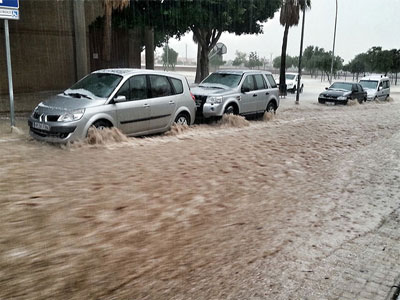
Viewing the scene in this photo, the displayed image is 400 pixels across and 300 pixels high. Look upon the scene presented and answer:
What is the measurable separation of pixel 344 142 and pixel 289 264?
817cm

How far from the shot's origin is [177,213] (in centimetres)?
515

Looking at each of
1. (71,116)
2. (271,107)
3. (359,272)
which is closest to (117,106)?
(71,116)

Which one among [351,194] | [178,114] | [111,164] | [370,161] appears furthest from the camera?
[178,114]

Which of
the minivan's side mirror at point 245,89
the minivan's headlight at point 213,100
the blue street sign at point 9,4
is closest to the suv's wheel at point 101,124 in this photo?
the blue street sign at point 9,4

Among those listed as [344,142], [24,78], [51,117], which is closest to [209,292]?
[51,117]

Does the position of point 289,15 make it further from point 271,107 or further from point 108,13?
point 108,13

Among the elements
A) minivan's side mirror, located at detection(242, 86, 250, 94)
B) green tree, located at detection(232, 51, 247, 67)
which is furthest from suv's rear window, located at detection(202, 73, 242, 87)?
green tree, located at detection(232, 51, 247, 67)

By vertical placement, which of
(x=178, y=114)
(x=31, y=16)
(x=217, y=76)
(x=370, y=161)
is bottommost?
(x=370, y=161)

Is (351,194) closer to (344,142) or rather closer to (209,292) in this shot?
(209,292)

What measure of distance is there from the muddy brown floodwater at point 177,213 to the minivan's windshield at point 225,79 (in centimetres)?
329

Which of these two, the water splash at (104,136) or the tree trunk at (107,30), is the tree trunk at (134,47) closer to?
the tree trunk at (107,30)

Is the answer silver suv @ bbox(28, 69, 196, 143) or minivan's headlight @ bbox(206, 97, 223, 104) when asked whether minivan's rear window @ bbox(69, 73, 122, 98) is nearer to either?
silver suv @ bbox(28, 69, 196, 143)

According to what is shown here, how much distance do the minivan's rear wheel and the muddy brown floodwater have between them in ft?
1.81

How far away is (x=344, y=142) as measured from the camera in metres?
11.4
